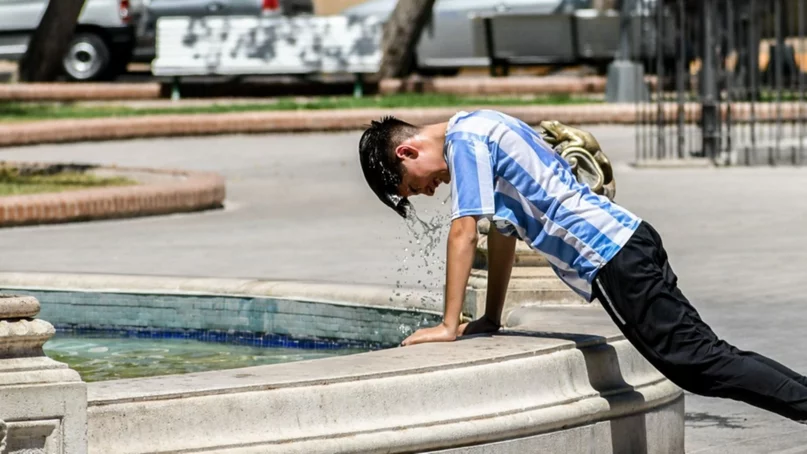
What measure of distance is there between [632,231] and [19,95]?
62.8 feet

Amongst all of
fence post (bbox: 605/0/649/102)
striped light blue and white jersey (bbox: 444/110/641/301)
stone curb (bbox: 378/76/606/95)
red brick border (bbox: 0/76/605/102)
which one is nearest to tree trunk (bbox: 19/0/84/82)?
red brick border (bbox: 0/76/605/102)

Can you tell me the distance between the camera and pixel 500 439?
4.48 metres

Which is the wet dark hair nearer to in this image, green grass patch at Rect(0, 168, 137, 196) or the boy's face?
the boy's face

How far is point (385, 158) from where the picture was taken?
4703 mm

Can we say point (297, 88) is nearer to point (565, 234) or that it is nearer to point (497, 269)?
point (497, 269)

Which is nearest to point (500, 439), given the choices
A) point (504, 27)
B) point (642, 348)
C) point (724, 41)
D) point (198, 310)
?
point (642, 348)

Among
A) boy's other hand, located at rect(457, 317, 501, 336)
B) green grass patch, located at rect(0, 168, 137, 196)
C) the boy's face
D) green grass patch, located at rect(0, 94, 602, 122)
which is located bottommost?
green grass patch, located at rect(0, 94, 602, 122)

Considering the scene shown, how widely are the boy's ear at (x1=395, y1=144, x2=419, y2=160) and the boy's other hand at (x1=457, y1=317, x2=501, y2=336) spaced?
2.02 ft

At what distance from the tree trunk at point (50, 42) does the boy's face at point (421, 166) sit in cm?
2006

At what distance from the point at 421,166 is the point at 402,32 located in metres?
19.6

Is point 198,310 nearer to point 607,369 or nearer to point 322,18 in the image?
point 607,369

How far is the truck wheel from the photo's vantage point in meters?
26.2

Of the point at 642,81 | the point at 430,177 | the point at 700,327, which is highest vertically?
the point at 430,177

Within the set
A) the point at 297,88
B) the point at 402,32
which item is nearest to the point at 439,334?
the point at 402,32
